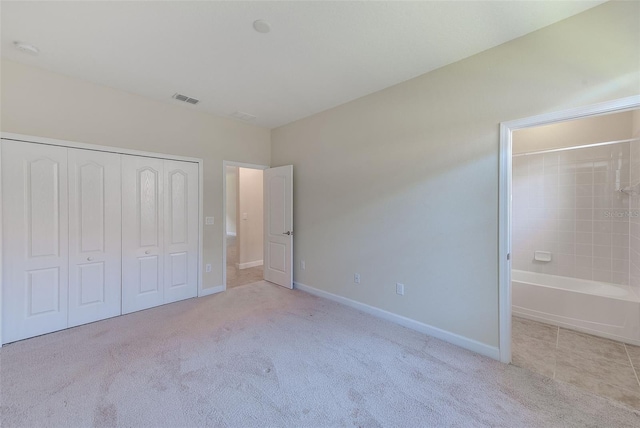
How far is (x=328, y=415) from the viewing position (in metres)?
1.62

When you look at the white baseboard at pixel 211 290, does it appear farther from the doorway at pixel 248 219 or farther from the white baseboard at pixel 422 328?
the white baseboard at pixel 422 328

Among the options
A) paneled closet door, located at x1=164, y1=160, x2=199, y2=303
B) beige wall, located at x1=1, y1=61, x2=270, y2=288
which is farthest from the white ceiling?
paneled closet door, located at x1=164, y1=160, x2=199, y2=303

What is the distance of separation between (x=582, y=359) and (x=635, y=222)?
5.62ft

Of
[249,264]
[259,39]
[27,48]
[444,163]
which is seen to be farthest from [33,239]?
[444,163]

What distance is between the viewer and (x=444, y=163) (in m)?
2.55

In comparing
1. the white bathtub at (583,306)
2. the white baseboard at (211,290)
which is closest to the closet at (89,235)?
the white baseboard at (211,290)

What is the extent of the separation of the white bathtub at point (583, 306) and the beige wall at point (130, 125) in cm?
413

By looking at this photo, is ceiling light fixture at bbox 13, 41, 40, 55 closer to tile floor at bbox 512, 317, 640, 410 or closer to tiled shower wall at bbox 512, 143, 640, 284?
tile floor at bbox 512, 317, 640, 410

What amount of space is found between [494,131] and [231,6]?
230 centimetres

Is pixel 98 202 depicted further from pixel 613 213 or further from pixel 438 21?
pixel 613 213

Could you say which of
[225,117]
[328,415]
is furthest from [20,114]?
[328,415]

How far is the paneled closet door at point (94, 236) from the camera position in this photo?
278cm

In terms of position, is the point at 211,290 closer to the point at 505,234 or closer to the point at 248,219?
the point at 248,219

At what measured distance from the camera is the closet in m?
2.47
